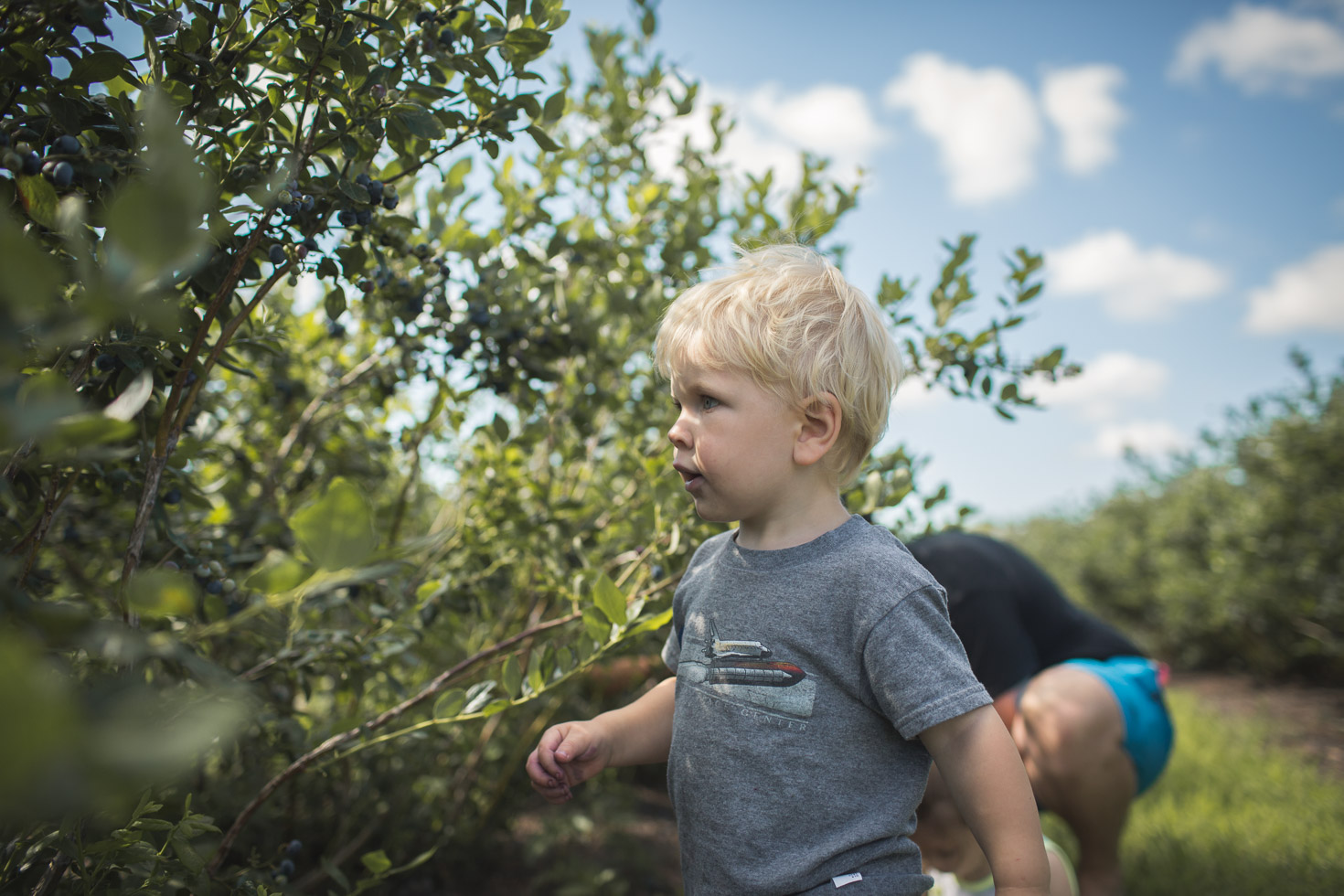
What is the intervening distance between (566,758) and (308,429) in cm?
132

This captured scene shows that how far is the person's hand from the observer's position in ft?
4.00

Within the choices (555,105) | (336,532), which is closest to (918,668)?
(336,532)

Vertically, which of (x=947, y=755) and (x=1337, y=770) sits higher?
(x=947, y=755)

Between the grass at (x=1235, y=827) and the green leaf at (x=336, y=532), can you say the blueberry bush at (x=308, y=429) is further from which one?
the grass at (x=1235, y=827)

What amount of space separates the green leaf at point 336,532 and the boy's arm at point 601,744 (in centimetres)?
76

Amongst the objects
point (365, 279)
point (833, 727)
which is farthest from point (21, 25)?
point (833, 727)

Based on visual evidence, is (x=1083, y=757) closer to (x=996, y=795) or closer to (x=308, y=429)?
(x=996, y=795)

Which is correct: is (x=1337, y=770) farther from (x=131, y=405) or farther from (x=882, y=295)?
(x=131, y=405)

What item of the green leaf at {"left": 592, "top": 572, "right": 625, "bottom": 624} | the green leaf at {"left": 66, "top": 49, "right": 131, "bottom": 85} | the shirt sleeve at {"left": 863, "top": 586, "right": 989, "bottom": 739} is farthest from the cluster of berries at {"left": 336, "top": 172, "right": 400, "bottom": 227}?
the shirt sleeve at {"left": 863, "top": 586, "right": 989, "bottom": 739}

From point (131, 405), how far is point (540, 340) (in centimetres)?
119

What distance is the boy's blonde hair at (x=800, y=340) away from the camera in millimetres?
1224

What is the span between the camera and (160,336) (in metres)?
0.92

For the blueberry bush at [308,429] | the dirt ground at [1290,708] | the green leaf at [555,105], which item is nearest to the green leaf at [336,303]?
the blueberry bush at [308,429]

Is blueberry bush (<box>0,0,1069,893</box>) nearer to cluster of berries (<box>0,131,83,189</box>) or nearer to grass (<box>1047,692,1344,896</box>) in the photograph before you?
cluster of berries (<box>0,131,83,189</box>)
